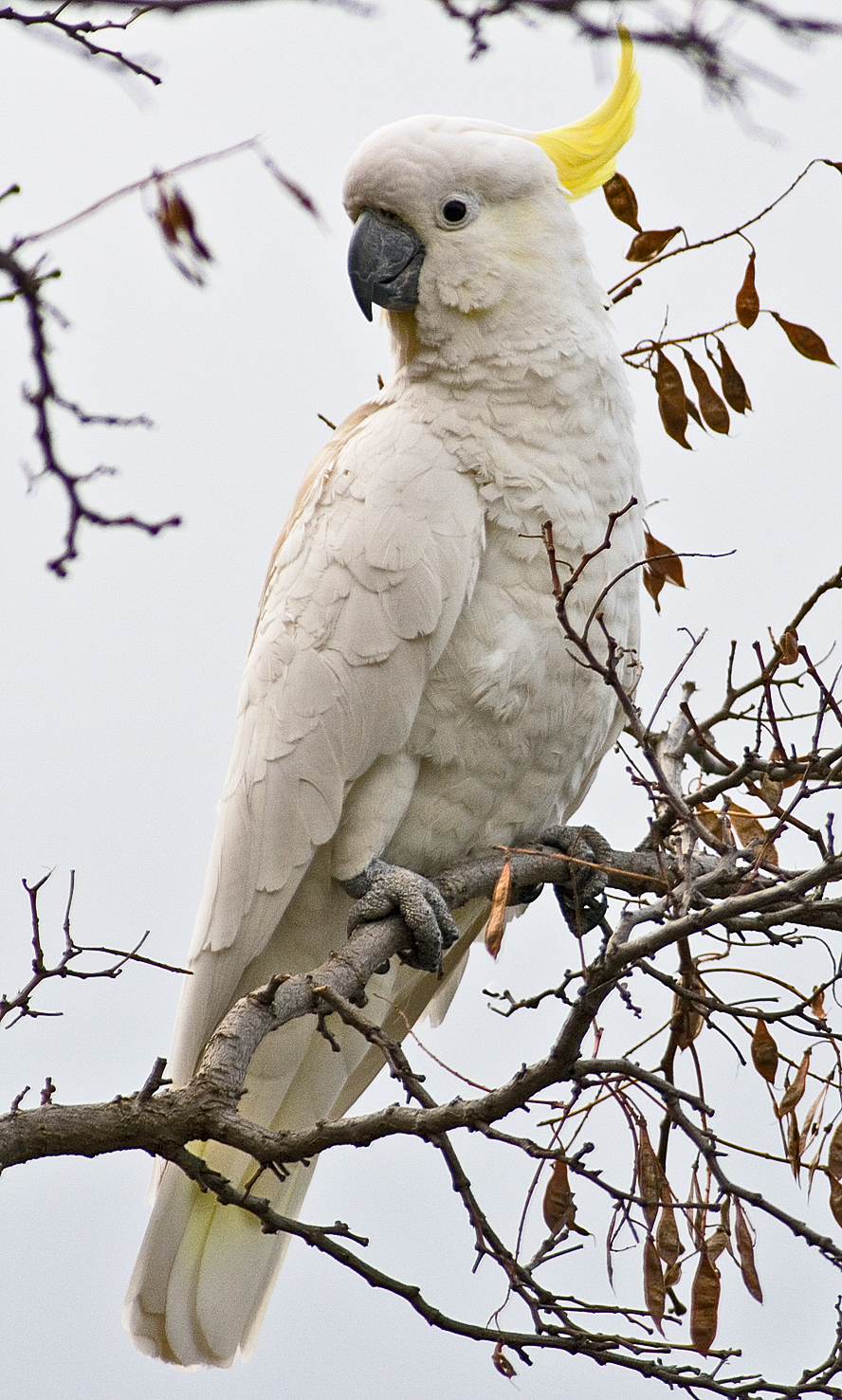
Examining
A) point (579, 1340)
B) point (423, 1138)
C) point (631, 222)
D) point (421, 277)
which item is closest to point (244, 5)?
point (423, 1138)

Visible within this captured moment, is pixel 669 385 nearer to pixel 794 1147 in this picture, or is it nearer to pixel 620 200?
pixel 620 200

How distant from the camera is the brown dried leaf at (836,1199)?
2016 mm

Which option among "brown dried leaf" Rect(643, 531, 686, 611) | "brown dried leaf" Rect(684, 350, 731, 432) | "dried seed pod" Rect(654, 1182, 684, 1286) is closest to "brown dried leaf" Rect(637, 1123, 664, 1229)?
"dried seed pod" Rect(654, 1182, 684, 1286)

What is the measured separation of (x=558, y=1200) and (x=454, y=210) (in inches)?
75.5

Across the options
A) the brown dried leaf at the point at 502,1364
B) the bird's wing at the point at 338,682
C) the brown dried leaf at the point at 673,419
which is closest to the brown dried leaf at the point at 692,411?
the brown dried leaf at the point at 673,419

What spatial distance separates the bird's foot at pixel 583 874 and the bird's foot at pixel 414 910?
11.1 inches

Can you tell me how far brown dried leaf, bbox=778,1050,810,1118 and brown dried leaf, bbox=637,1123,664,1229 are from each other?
0.24 metres

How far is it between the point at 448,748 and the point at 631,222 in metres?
1.18

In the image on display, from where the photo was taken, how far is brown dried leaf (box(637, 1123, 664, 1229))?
1988mm

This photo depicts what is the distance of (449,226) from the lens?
8.78ft

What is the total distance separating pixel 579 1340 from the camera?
1.83 m

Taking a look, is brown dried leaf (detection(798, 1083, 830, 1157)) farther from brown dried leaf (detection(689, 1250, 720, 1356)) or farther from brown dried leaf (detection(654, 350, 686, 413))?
brown dried leaf (detection(654, 350, 686, 413))

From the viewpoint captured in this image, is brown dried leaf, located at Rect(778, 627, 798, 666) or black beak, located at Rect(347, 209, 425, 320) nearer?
brown dried leaf, located at Rect(778, 627, 798, 666)

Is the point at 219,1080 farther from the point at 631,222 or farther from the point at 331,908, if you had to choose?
the point at 631,222
